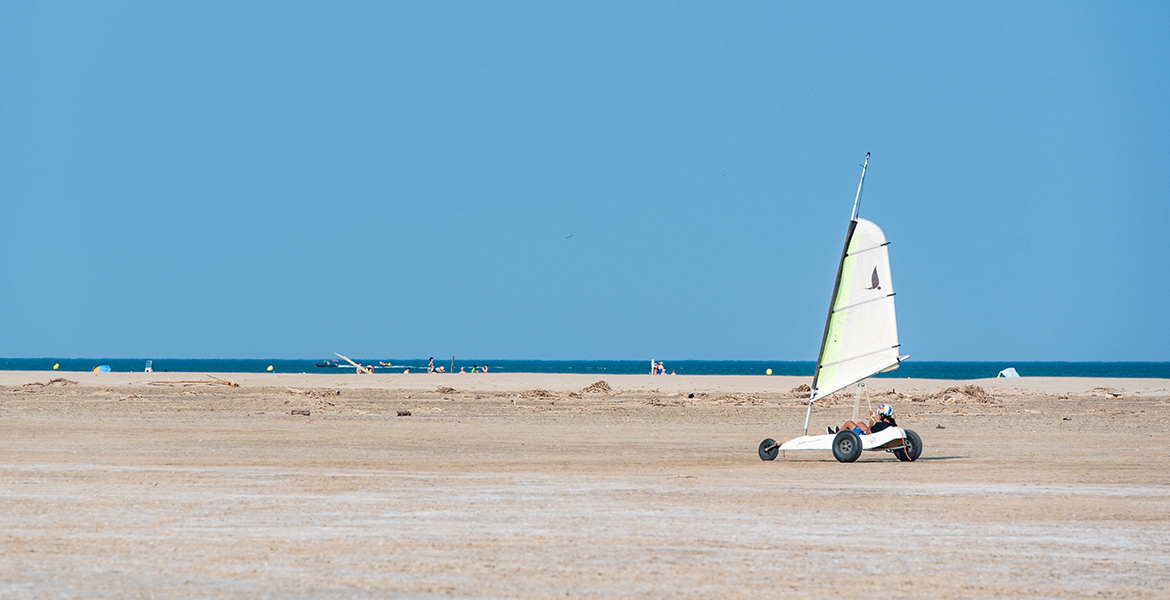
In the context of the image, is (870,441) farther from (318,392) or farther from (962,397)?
(318,392)

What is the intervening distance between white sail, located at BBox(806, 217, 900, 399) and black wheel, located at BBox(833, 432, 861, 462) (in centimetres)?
253

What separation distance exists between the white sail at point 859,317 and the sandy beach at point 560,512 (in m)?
1.68

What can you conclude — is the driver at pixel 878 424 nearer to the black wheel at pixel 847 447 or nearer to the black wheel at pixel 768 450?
the black wheel at pixel 847 447

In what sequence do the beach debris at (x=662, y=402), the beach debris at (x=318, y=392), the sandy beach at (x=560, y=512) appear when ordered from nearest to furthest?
the sandy beach at (x=560, y=512) < the beach debris at (x=662, y=402) < the beach debris at (x=318, y=392)

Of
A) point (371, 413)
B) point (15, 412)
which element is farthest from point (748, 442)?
point (15, 412)

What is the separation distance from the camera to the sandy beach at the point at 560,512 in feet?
32.1

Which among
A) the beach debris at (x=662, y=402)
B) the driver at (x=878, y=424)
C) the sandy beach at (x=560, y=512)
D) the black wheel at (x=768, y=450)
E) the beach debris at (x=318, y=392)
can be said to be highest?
the beach debris at (x=318, y=392)

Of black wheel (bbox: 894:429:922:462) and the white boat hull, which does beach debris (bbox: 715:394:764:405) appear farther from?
the white boat hull

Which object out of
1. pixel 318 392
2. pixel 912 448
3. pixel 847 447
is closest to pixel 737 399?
pixel 318 392

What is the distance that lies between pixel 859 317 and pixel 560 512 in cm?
1238

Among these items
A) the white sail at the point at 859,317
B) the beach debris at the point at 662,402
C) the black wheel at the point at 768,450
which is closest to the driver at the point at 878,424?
the black wheel at the point at 768,450

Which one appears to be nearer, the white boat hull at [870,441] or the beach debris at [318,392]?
the white boat hull at [870,441]

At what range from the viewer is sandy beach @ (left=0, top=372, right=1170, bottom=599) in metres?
9.78

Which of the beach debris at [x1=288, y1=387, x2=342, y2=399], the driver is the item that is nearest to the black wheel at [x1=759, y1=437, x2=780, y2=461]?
the driver
